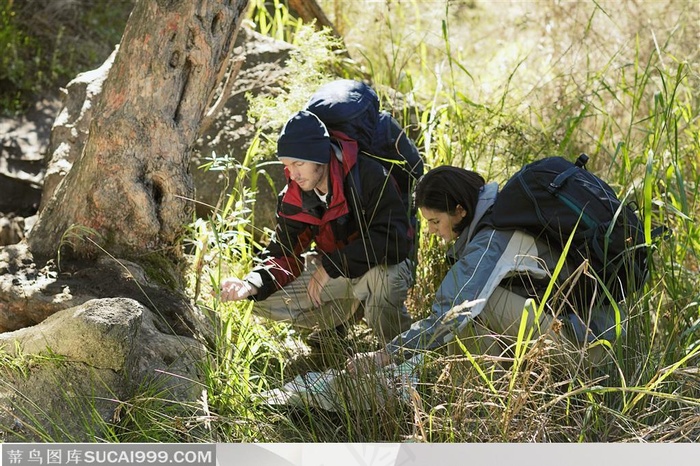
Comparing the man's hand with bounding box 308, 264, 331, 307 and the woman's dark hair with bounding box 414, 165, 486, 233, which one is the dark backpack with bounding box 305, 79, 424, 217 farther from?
the man's hand with bounding box 308, 264, 331, 307

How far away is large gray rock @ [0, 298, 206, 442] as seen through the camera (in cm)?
291

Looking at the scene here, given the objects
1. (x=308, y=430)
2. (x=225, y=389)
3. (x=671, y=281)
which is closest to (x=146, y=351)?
(x=225, y=389)

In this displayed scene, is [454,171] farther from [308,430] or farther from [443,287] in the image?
[308,430]

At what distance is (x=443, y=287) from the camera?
323cm

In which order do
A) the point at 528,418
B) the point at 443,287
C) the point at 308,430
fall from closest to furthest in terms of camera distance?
the point at 528,418 < the point at 308,430 < the point at 443,287

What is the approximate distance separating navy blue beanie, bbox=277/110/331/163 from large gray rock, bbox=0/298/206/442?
893 mm

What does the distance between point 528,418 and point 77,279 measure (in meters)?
1.87

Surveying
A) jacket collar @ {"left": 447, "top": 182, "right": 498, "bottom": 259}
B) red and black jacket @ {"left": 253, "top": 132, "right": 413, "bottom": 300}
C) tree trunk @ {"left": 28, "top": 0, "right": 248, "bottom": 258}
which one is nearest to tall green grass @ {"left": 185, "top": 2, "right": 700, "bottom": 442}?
red and black jacket @ {"left": 253, "top": 132, "right": 413, "bottom": 300}

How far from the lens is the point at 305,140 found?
11.6 ft

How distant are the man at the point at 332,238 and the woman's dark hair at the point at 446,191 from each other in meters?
0.24

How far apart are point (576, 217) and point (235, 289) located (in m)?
1.45

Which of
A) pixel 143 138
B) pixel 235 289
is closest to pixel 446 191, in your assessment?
pixel 235 289

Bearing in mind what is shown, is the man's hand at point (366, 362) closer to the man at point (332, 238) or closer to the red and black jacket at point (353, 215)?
the man at point (332, 238)

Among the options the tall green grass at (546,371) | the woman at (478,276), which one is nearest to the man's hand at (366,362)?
the woman at (478,276)
